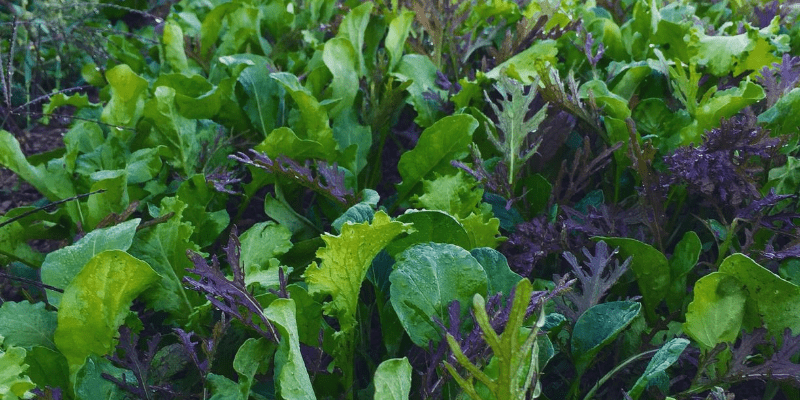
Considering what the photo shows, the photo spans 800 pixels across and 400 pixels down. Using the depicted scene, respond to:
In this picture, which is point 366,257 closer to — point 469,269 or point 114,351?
point 469,269

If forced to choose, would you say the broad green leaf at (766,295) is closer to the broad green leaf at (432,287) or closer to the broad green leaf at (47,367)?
the broad green leaf at (432,287)

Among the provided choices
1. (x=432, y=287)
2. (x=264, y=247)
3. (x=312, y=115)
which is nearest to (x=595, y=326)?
(x=432, y=287)

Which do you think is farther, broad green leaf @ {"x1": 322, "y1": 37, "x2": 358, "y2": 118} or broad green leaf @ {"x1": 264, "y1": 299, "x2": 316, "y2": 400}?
broad green leaf @ {"x1": 322, "y1": 37, "x2": 358, "y2": 118}

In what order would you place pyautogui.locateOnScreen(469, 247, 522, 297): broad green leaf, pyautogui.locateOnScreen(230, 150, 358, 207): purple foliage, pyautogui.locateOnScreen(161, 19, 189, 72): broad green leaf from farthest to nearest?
pyautogui.locateOnScreen(161, 19, 189, 72): broad green leaf, pyautogui.locateOnScreen(230, 150, 358, 207): purple foliage, pyautogui.locateOnScreen(469, 247, 522, 297): broad green leaf

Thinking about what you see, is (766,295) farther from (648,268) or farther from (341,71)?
(341,71)

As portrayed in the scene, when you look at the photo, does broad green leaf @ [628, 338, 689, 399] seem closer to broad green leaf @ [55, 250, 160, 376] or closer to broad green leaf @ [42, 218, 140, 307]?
broad green leaf @ [55, 250, 160, 376]

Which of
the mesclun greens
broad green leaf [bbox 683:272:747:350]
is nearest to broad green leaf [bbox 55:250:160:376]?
the mesclun greens

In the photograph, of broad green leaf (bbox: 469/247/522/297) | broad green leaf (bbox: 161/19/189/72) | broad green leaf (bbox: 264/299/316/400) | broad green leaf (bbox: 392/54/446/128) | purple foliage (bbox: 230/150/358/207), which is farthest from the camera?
broad green leaf (bbox: 161/19/189/72)
